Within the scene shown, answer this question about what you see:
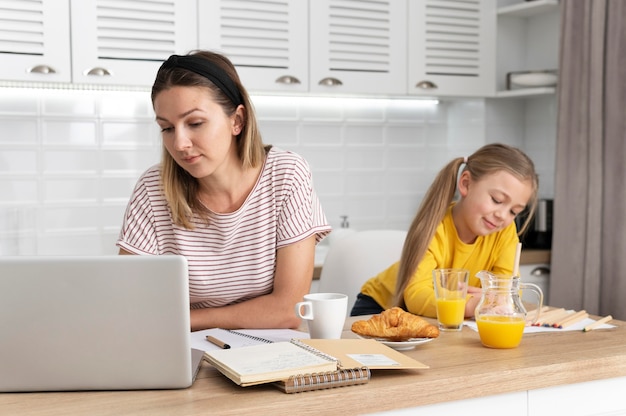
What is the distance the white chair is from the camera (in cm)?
244

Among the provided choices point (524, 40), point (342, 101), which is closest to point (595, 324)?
point (342, 101)

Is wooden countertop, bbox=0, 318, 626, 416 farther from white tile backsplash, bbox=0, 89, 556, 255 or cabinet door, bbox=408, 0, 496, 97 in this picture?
cabinet door, bbox=408, 0, 496, 97

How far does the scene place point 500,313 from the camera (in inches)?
58.9

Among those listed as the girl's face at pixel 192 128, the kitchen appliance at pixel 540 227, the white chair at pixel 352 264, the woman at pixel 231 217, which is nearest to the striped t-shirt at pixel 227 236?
the woman at pixel 231 217

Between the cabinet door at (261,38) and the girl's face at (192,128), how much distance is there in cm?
139

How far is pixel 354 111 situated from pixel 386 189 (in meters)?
0.41

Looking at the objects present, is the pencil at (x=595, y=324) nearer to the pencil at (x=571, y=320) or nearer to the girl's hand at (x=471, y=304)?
the pencil at (x=571, y=320)

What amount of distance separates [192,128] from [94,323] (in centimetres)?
70

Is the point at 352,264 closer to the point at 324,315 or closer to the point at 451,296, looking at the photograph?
the point at 451,296

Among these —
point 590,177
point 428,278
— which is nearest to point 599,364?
point 428,278

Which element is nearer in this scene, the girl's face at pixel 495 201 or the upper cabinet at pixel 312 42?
the girl's face at pixel 495 201

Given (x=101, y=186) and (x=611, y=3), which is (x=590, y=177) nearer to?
(x=611, y=3)

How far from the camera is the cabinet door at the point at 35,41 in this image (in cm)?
283

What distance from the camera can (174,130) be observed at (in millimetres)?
1772
